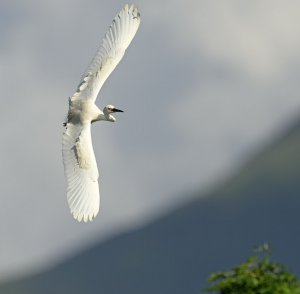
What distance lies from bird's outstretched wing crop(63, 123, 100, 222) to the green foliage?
11.9 meters

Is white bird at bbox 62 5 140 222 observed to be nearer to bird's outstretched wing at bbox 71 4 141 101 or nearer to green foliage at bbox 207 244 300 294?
bird's outstretched wing at bbox 71 4 141 101

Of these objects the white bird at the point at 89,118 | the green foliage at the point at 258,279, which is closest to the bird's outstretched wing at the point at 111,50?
the white bird at the point at 89,118

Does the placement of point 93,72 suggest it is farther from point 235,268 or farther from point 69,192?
point 235,268

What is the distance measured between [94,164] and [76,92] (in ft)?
10.5

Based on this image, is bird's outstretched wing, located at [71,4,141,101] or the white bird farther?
bird's outstretched wing, located at [71,4,141,101]

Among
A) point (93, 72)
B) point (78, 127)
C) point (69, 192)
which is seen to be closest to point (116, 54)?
point (93, 72)

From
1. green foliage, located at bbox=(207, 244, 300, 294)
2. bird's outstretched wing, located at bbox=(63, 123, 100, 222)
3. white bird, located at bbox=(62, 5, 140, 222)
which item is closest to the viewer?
green foliage, located at bbox=(207, 244, 300, 294)

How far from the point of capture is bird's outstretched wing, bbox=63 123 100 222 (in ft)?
112

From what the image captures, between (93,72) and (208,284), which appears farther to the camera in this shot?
(93,72)

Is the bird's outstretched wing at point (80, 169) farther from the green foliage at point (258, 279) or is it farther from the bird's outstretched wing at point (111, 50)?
the green foliage at point (258, 279)

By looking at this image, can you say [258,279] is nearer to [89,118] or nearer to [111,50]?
[89,118]

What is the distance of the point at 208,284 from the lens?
2202cm

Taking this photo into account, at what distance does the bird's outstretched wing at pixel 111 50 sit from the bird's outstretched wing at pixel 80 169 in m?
2.08

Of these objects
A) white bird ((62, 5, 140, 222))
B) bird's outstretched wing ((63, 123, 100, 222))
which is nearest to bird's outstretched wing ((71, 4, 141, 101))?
white bird ((62, 5, 140, 222))
